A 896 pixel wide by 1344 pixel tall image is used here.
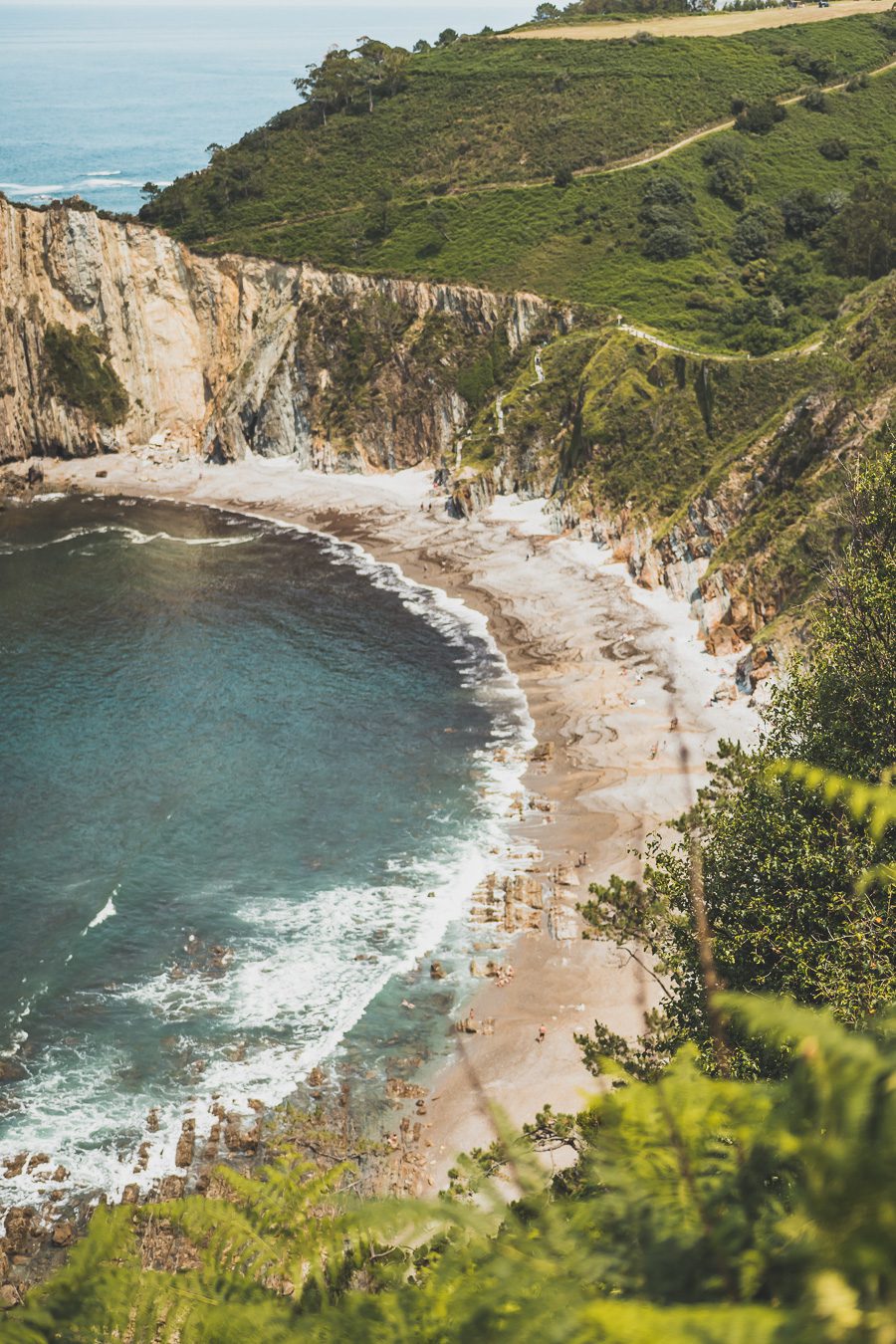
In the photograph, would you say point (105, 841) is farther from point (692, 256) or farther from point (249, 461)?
point (692, 256)

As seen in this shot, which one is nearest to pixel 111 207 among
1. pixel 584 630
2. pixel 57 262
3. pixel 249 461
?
pixel 57 262

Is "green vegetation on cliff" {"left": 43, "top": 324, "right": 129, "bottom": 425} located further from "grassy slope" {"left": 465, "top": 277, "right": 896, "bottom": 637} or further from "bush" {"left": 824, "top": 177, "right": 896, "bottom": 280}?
"bush" {"left": 824, "top": 177, "right": 896, "bottom": 280}

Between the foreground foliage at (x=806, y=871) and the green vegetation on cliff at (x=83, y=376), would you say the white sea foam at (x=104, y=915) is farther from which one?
the green vegetation on cliff at (x=83, y=376)

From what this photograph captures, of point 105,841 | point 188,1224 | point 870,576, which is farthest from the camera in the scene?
point 105,841

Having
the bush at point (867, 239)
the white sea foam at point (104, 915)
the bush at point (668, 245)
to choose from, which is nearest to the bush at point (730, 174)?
the bush at point (668, 245)

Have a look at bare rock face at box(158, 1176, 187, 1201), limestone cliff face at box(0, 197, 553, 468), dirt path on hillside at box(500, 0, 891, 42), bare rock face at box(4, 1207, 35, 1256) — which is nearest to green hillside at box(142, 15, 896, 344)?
dirt path on hillside at box(500, 0, 891, 42)
